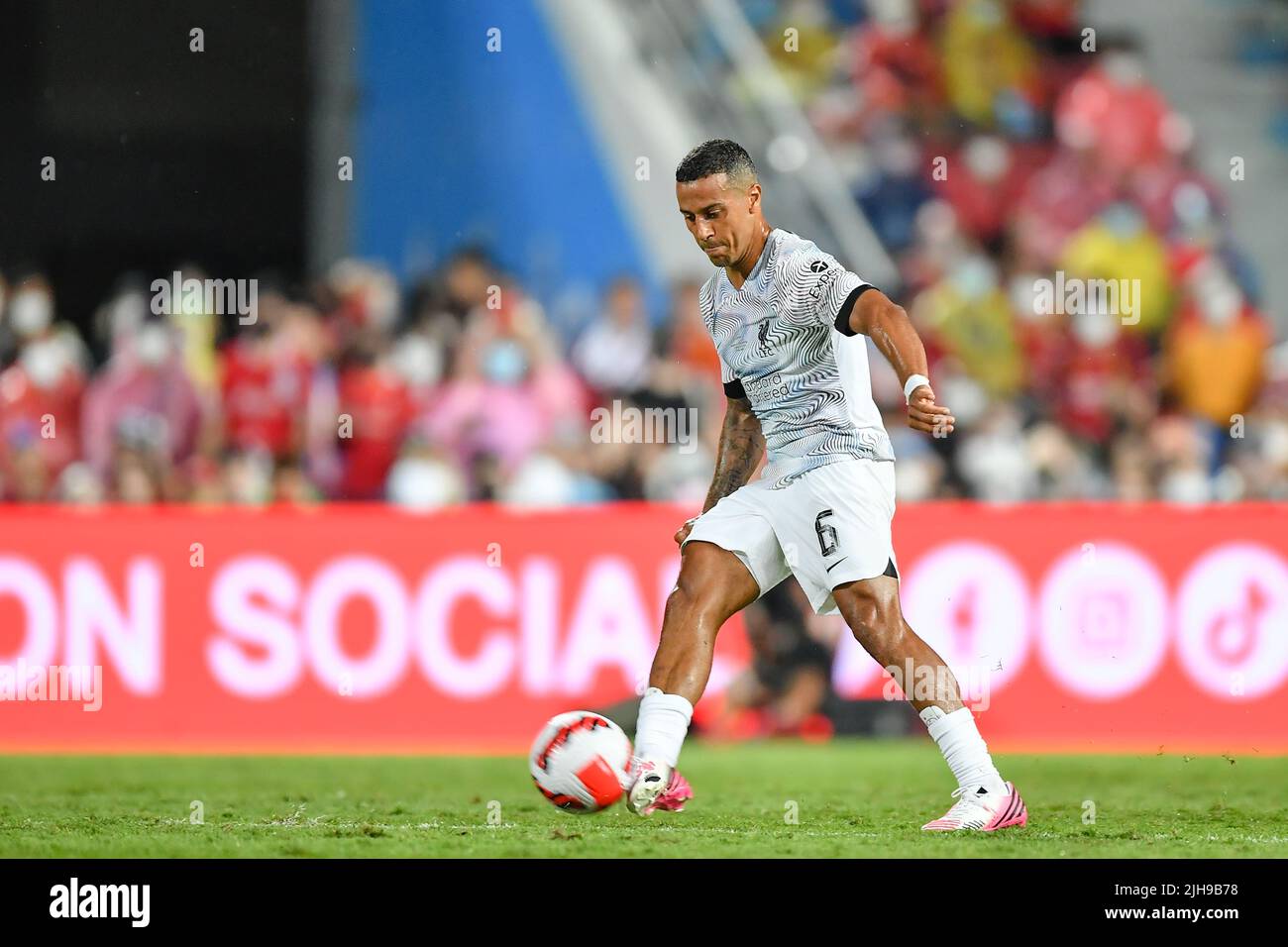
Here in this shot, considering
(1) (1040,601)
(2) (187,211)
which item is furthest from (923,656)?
(2) (187,211)

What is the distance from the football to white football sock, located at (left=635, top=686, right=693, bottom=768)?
83 mm

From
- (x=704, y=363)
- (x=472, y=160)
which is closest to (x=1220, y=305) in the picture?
(x=704, y=363)

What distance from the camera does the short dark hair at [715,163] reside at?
6.50m

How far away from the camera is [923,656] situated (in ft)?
21.2

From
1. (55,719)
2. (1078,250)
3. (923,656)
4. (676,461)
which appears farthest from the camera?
(1078,250)

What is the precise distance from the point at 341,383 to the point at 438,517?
1.95 m

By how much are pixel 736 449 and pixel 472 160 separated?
7.98 meters

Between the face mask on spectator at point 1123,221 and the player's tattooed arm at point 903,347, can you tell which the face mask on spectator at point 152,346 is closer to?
the face mask on spectator at point 1123,221

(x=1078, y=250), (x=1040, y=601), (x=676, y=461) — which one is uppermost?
(x=1078, y=250)

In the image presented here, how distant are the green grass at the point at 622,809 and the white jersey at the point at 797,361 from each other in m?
1.41

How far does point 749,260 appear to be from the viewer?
675 cm

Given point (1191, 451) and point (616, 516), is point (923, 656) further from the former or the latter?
point (1191, 451)

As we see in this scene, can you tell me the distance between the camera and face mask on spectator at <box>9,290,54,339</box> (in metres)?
13.4

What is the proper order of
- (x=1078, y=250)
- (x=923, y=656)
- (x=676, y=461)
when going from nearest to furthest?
(x=923, y=656), (x=676, y=461), (x=1078, y=250)
